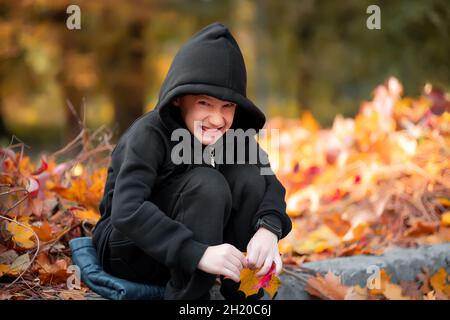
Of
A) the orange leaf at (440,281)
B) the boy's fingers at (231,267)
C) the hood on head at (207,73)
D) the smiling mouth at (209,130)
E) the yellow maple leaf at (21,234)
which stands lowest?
the boy's fingers at (231,267)

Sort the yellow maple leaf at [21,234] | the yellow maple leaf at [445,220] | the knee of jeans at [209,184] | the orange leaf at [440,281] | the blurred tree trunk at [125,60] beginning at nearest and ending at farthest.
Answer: the knee of jeans at [209,184] → the yellow maple leaf at [21,234] → the orange leaf at [440,281] → the yellow maple leaf at [445,220] → the blurred tree trunk at [125,60]

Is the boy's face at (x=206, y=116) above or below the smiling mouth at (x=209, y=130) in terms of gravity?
above

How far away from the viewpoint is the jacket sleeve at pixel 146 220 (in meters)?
1.63

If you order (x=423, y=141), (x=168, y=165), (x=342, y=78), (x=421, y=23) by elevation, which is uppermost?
(x=342, y=78)

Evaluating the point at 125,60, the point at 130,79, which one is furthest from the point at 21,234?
the point at 125,60

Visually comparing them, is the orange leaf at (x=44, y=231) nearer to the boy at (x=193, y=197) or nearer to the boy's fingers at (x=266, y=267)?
the boy at (x=193, y=197)

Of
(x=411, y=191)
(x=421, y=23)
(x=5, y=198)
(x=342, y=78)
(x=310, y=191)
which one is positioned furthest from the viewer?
(x=342, y=78)

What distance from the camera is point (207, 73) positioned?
1.76 m

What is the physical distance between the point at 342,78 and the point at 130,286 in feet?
29.4

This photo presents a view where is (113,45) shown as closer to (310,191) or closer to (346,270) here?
(310,191)

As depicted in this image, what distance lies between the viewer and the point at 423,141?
355cm

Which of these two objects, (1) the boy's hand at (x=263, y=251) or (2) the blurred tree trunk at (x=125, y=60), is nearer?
(1) the boy's hand at (x=263, y=251)

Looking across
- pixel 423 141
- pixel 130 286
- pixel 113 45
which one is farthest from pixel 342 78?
pixel 130 286

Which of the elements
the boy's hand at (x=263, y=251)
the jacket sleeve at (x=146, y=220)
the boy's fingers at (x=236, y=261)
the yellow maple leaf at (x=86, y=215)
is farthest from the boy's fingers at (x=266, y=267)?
the yellow maple leaf at (x=86, y=215)
